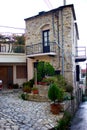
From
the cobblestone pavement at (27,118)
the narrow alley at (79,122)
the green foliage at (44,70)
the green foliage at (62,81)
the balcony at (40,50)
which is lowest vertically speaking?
the narrow alley at (79,122)

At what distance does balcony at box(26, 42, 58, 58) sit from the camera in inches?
692

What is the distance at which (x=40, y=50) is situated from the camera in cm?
1881

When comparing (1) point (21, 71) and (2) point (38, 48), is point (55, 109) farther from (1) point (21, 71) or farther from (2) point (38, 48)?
(1) point (21, 71)

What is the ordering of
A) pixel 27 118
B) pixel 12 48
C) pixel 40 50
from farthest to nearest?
pixel 12 48
pixel 40 50
pixel 27 118

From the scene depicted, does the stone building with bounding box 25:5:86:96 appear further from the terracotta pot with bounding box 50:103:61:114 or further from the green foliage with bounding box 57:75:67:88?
the terracotta pot with bounding box 50:103:61:114

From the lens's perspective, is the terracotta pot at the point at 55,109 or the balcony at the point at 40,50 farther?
the balcony at the point at 40,50

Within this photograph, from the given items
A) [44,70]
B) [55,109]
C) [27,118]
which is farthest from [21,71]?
[27,118]

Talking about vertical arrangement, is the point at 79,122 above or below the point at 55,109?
below

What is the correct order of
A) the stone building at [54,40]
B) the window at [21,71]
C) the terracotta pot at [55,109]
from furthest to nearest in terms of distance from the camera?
the window at [21,71] → the stone building at [54,40] → the terracotta pot at [55,109]

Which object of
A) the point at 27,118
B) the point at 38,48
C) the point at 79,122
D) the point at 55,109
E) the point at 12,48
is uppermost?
the point at 12,48

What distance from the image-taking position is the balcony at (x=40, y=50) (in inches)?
692

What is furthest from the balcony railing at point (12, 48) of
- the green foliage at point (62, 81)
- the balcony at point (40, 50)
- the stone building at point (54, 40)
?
the green foliage at point (62, 81)

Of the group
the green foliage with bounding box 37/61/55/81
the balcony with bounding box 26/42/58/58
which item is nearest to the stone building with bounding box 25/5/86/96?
the balcony with bounding box 26/42/58/58

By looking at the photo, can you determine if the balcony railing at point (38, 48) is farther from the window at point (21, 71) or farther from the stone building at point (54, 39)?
the window at point (21, 71)
